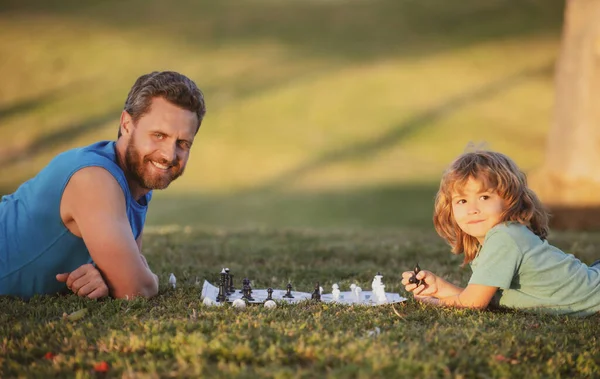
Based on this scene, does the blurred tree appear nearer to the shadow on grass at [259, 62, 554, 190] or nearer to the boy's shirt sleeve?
the shadow on grass at [259, 62, 554, 190]

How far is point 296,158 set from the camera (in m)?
21.1

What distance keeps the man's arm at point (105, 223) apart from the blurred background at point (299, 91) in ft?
37.6

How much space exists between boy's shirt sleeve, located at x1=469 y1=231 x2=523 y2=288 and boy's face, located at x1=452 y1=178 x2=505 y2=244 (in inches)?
6.6

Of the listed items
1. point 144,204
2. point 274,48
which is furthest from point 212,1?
point 144,204

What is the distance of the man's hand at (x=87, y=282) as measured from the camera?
484 cm

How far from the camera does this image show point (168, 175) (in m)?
5.16

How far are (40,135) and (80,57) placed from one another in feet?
17.1

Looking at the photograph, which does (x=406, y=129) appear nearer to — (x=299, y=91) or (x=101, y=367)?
(x=299, y=91)

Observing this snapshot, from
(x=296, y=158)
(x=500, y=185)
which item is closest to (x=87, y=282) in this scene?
(x=500, y=185)

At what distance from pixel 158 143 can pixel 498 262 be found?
2.47 m

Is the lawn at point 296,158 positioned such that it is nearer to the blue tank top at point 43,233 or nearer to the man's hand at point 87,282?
the man's hand at point 87,282

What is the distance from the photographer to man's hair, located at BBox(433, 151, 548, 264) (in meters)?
4.92

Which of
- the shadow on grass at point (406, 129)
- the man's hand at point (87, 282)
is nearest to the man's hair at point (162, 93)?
the man's hand at point (87, 282)

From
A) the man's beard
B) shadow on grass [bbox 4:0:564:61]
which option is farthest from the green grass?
shadow on grass [bbox 4:0:564:61]
